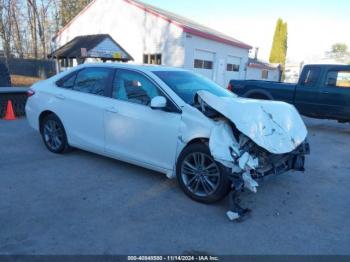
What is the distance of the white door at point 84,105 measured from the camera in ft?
16.2

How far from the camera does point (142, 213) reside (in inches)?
145

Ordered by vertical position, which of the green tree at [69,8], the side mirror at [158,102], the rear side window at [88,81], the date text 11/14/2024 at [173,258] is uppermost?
the green tree at [69,8]

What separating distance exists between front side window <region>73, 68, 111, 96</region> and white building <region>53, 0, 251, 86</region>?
551 inches

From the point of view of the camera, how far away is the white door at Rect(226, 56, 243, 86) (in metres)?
24.1

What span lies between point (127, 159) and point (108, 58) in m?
15.6

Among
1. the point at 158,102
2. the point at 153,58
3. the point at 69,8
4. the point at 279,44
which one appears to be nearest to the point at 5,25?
the point at 69,8

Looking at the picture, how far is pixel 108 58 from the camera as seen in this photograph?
19125 millimetres

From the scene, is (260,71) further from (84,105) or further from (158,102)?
(158,102)

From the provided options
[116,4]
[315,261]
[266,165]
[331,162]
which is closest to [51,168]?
[266,165]

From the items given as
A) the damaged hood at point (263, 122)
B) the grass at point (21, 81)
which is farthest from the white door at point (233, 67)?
the damaged hood at point (263, 122)

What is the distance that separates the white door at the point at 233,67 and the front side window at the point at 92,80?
64.3ft

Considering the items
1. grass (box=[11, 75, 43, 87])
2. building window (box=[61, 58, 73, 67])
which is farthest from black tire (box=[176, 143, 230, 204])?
building window (box=[61, 58, 73, 67])

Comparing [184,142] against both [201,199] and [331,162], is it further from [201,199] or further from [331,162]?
[331,162]

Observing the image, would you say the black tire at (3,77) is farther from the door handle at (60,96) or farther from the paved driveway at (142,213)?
the door handle at (60,96)
